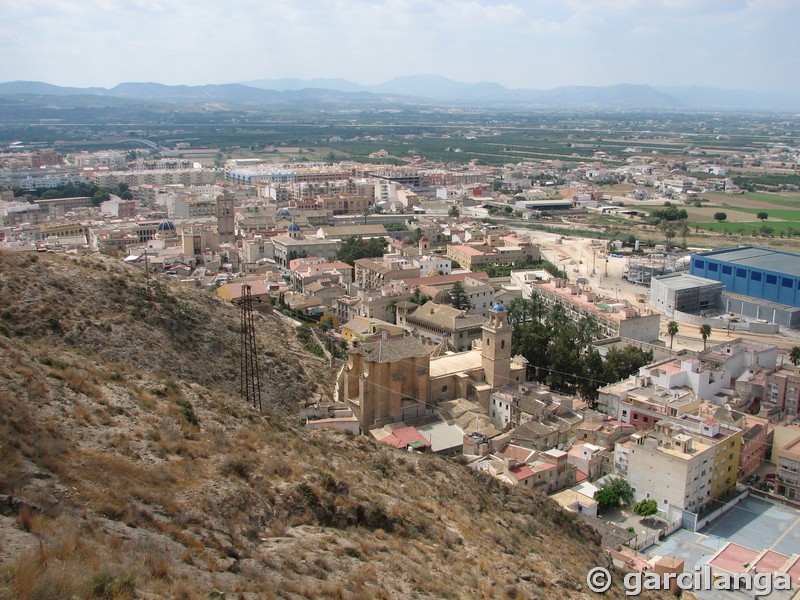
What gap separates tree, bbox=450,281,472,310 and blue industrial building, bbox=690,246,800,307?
18.3m

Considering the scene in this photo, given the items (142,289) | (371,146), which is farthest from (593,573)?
(371,146)

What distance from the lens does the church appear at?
22844 mm

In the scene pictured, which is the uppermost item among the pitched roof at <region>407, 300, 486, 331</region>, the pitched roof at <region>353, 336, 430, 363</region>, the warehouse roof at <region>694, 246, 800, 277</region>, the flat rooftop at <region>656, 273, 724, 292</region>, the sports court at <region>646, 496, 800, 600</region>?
the pitched roof at <region>353, 336, 430, 363</region>

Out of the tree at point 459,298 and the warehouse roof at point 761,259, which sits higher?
the warehouse roof at point 761,259

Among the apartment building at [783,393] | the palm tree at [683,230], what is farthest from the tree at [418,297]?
the palm tree at [683,230]

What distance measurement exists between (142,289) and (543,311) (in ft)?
69.3

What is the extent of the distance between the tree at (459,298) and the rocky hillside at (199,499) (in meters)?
19.8

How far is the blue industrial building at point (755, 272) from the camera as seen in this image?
4256 cm

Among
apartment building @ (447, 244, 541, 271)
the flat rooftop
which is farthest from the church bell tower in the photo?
apartment building @ (447, 244, 541, 271)

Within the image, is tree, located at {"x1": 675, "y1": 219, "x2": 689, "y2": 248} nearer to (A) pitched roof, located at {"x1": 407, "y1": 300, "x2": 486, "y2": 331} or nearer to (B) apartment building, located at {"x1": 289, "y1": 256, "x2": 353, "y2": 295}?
A: (B) apartment building, located at {"x1": 289, "y1": 256, "x2": 353, "y2": 295}

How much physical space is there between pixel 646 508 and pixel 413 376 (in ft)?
26.1

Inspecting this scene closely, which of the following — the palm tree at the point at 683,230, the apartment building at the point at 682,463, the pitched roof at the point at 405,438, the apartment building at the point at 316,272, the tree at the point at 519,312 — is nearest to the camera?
the apartment building at the point at 682,463

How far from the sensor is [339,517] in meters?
11.4

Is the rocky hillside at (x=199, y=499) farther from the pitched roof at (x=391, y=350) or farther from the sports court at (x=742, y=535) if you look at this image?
the pitched roof at (x=391, y=350)
